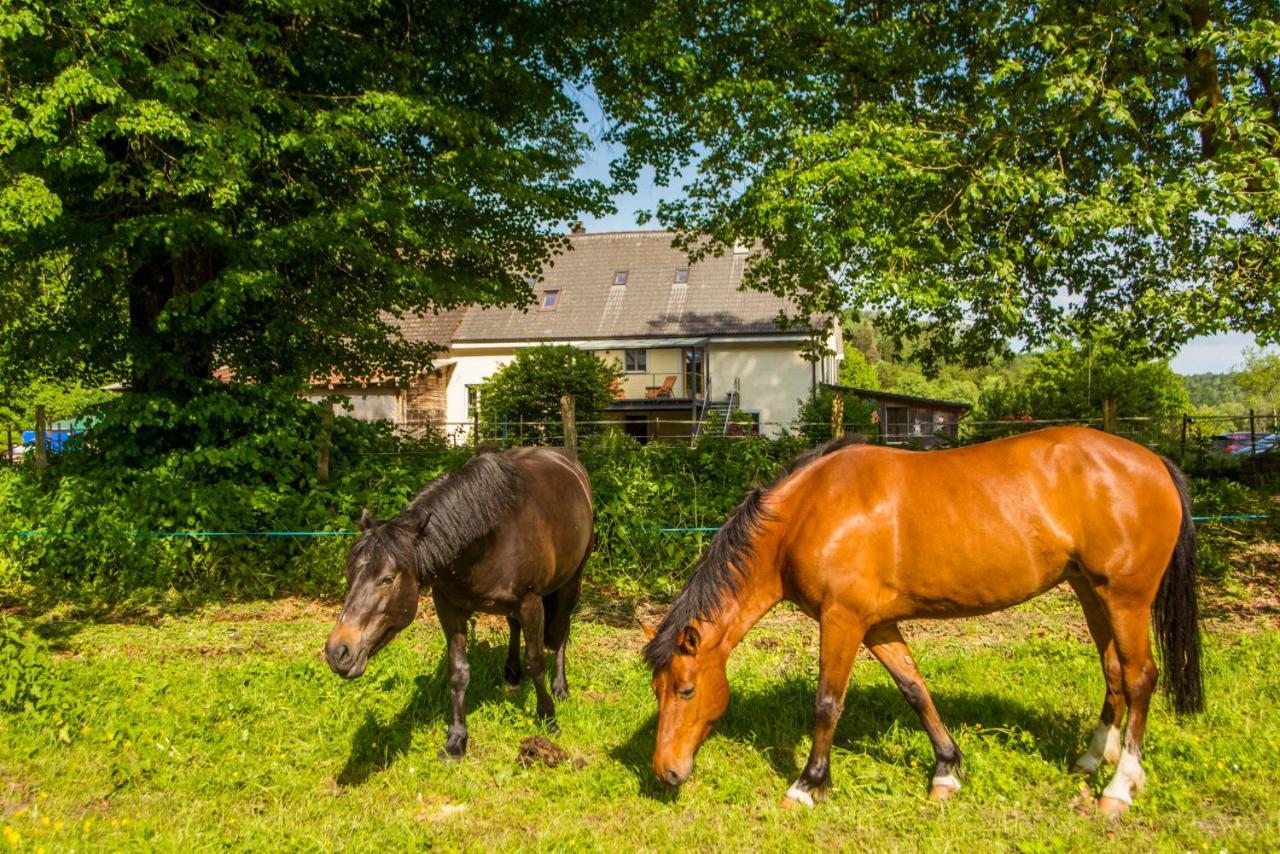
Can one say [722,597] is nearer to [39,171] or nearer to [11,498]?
[39,171]

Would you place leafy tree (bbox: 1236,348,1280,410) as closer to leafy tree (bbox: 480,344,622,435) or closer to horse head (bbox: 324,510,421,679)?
leafy tree (bbox: 480,344,622,435)

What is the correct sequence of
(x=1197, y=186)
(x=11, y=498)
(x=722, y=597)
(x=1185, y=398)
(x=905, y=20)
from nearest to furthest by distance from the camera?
(x=722, y=597)
(x=1197, y=186)
(x=11, y=498)
(x=905, y=20)
(x=1185, y=398)

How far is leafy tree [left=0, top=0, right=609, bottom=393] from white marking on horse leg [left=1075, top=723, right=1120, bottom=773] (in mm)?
7464

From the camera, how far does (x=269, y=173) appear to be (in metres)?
9.20

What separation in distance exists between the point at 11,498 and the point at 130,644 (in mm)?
3733

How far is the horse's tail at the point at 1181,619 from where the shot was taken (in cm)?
450

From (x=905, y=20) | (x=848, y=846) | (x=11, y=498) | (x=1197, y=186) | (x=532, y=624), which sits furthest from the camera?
(x=905, y=20)

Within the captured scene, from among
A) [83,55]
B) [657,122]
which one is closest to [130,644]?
[83,55]

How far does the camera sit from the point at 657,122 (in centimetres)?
1116

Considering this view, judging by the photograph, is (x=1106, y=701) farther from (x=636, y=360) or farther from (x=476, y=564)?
(x=636, y=360)

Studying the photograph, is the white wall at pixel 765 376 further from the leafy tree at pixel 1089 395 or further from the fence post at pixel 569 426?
the fence post at pixel 569 426

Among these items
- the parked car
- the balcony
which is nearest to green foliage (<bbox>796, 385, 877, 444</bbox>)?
the parked car

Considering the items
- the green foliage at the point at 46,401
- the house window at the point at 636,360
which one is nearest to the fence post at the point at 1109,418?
the green foliage at the point at 46,401

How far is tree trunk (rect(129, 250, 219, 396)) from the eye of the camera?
9.35 metres
